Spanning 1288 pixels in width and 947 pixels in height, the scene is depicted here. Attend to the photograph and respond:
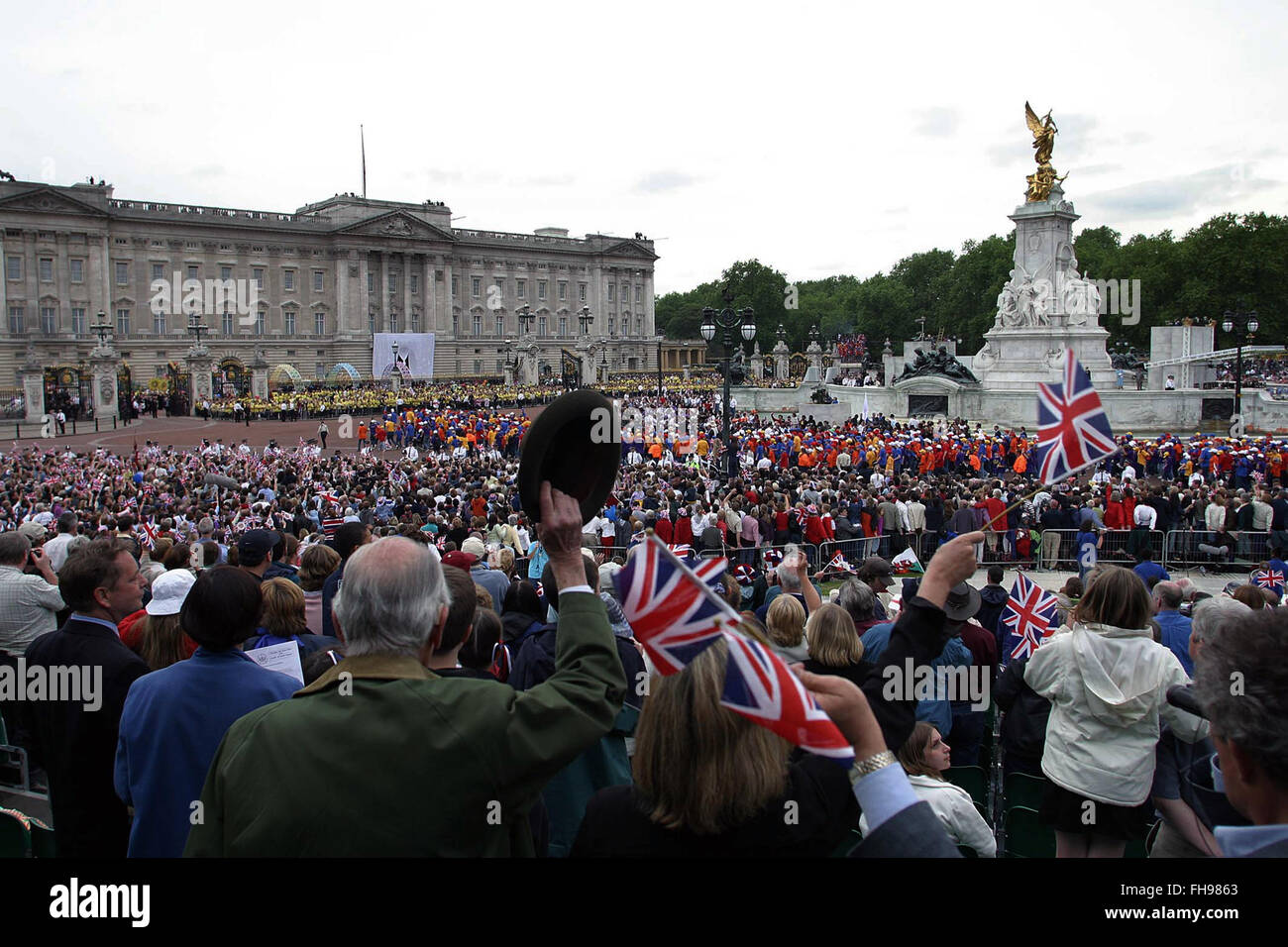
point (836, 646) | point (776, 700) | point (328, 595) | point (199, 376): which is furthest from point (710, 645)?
point (199, 376)

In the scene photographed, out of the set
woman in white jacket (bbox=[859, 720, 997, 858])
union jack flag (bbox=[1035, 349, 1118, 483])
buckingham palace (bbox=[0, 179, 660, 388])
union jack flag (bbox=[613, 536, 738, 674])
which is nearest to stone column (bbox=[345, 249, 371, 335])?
buckingham palace (bbox=[0, 179, 660, 388])

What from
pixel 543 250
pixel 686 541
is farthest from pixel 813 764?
pixel 543 250

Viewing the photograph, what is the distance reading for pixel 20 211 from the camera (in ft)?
245

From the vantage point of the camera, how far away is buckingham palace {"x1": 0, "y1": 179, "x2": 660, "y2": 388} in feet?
252

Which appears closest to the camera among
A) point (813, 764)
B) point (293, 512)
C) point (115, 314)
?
point (813, 764)

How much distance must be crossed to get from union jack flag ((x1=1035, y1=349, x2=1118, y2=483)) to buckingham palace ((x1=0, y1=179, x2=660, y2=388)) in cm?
6147

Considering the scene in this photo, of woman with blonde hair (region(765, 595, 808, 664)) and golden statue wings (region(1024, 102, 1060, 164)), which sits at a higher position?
golden statue wings (region(1024, 102, 1060, 164))

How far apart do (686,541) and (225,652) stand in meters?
11.8

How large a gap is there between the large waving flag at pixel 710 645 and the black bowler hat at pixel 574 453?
0.41 metres

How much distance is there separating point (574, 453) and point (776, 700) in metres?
1.12

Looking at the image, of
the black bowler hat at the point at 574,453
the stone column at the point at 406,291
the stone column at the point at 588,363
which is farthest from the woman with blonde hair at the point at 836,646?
the stone column at the point at 406,291

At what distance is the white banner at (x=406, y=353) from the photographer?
89312 millimetres

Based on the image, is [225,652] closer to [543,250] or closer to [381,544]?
[381,544]

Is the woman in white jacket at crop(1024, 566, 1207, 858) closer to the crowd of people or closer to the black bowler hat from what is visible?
the crowd of people
